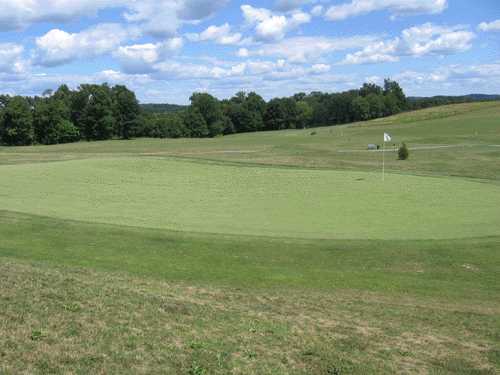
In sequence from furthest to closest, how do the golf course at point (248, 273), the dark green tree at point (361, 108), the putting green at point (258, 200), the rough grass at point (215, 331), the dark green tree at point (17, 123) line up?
the dark green tree at point (361, 108)
the dark green tree at point (17, 123)
the putting green at point (258, 200)
the golf course at point (248, 273)
the rough grass at point (215, 331)

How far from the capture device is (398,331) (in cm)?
959

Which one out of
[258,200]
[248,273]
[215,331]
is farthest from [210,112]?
[215,331]

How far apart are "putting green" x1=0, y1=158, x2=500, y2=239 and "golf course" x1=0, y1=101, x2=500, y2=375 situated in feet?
0.32

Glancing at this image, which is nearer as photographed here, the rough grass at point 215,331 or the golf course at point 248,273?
the rough grass at point 215,331

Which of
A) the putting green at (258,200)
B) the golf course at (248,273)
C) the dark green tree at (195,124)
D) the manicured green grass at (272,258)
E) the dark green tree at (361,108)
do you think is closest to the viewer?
the golf course at (248,273)

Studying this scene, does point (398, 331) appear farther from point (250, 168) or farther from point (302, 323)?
point (250, 168)

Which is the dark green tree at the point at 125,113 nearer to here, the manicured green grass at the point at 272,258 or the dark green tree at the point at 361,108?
the dark green tree at the point at 361,108

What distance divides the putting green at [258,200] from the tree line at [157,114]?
71.7 meters

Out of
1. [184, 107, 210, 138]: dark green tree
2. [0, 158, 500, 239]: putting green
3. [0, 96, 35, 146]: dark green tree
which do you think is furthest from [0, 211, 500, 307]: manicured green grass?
[184, 107, 210, 138]: dark green tree

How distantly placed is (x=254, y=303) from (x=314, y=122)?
15239 centimetres

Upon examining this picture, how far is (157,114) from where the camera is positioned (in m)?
126

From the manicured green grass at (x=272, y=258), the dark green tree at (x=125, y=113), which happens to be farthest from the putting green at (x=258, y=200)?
the dark green tree at (x=125, y=113)

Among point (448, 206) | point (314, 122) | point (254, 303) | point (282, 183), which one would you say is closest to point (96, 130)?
point (314, 122)

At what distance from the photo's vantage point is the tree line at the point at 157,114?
326ft
